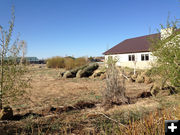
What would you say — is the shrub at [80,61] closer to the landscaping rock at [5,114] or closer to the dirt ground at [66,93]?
the dirt ground at [66,93]

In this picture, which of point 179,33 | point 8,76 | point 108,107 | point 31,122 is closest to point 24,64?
point 8,76

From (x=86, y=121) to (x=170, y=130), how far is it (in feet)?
11.4

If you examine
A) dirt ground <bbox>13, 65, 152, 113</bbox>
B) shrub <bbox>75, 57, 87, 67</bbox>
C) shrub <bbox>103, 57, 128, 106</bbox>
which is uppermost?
shrub <bbox>75, 57, 87, 67</bbox>

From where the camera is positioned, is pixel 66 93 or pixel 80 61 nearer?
pixel 66 93

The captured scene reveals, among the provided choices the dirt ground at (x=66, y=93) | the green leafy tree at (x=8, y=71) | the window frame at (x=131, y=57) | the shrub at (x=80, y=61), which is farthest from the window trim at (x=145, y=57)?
the green leafy tree at (x=8, y=71)

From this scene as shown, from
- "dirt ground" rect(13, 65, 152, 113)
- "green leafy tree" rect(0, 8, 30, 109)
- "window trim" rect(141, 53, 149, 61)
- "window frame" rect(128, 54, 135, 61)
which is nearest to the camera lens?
"green leafy tree" rect(0, 8, 30, 109)

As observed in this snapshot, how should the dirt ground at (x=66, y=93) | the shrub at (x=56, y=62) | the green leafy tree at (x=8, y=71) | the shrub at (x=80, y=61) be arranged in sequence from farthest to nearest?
the shrub at (x=56, y=62) → the shrub at (x=80, y=61) → the dirt ground at (x=66, y=93) → the green leafy tree at (x=8, y=71)

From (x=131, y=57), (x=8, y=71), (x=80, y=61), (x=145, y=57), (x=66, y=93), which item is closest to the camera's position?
(x=8, y=71)

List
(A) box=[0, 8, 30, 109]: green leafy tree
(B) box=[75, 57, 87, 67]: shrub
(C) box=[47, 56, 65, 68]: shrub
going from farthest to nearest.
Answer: (C) box=[47, 56, 65, 68]: shrub
(B) box=[75, 57, 87, 67]: shrub
(A) box=[0, 8, 30, 109]: green leafy tree

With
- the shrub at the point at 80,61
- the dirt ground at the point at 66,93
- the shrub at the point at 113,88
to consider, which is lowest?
the dirt ground at the point at 66,93

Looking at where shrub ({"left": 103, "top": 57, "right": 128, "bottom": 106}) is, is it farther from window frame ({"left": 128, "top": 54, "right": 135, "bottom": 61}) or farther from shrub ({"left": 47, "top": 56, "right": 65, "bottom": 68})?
shrub ({"left": 47, "top": 56, "right": 65, "bottom": 68})

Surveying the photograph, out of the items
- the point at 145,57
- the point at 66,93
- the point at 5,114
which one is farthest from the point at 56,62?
the point at 5,114

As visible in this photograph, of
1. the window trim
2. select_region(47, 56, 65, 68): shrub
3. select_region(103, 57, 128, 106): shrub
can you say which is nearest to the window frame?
the window trim

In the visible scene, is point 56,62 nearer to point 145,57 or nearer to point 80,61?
point 80,61
